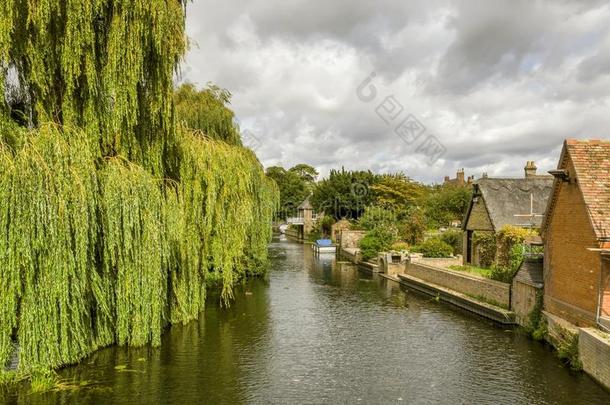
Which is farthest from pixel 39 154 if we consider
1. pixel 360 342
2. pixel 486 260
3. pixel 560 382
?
pixel 486 260

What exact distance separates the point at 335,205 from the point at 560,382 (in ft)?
173

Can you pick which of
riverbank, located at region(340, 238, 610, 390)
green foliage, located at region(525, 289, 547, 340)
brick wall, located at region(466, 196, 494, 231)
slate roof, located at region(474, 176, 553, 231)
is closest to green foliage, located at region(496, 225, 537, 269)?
riverbank, located at region(340, 238, 610, 390)

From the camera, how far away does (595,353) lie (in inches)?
454

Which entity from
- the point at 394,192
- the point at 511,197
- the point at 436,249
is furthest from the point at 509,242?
the point at 394,192

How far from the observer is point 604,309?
1221 centimetres

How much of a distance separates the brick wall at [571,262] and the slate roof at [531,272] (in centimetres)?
67

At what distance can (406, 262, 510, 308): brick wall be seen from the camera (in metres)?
18.9

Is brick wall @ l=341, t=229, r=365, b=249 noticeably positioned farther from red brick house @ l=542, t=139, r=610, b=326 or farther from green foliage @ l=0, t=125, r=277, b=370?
green foliage @ l=0, t=125, r=277, b=370

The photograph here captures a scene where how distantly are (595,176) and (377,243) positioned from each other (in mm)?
25499

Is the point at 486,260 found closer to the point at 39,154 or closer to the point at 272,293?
the point at 272,293

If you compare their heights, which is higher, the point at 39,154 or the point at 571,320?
the point at 39,154

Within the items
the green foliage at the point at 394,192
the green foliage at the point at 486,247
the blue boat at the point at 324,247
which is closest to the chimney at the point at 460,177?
the green foliage at the point at 394,192

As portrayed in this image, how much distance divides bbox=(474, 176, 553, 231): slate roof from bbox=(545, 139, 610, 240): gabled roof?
13.1 meters

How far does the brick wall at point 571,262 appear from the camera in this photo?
12922 millimetres
